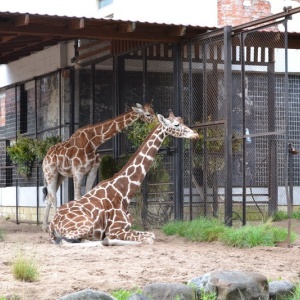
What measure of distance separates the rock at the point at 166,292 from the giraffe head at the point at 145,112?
22.3 ft

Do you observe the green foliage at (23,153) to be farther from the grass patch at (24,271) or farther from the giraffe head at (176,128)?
the grass patch at (24,271)

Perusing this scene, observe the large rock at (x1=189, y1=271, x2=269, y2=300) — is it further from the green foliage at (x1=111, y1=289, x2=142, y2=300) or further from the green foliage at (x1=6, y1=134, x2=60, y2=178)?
the green foliage at (x1=6, y1=134, x2=60, y2=178)

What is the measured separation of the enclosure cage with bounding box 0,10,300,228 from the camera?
549 inches

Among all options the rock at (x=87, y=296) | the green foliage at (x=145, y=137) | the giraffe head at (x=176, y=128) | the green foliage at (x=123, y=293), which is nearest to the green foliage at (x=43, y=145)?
the green foliage at (x=145, y=137)

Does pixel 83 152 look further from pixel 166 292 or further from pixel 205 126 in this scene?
pixel 166 292

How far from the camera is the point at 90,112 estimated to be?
1714 cm

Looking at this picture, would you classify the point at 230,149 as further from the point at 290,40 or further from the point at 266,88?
the point at 290,40

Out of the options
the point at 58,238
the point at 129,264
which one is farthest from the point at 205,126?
the point at 129,264

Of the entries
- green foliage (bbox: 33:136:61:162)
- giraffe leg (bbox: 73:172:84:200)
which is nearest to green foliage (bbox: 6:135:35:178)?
green foliage (bbox: 33:136:61:162)

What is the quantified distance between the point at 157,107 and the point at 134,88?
768 millimetres

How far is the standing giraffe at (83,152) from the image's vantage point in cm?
1476

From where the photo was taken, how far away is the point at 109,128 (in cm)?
1492

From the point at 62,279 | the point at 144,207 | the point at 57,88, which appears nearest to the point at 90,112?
the point at 57,88

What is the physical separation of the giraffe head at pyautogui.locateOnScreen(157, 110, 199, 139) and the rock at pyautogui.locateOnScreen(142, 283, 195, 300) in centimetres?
560
